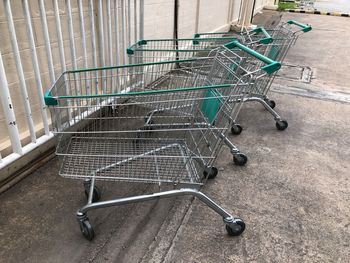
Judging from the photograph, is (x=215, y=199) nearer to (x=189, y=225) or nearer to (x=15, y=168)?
(x=189, y=225)

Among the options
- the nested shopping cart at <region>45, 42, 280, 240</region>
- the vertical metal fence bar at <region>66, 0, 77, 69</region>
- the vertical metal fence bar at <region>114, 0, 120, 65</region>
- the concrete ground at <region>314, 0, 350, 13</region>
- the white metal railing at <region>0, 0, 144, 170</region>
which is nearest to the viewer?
the nested shopping cart at <region>45, 42, 280, 240</region>

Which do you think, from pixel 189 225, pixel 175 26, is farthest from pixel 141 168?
pixel 175 26

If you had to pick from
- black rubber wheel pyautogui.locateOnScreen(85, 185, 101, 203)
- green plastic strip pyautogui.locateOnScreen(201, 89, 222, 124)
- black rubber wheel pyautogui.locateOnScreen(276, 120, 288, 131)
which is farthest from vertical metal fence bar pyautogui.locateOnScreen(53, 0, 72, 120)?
black rubber wheel pyautogui.locateOnScreen(276, 120, 288, 131)

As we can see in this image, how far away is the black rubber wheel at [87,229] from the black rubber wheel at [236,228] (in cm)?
97

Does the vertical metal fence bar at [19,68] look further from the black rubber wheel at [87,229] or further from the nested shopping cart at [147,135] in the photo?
the black rubber wheel at [87,229]

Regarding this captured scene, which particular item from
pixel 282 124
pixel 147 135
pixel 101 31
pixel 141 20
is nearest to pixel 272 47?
pixel 282 124

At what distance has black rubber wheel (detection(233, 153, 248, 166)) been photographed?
10.4 feet

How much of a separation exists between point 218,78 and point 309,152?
162 centimetres

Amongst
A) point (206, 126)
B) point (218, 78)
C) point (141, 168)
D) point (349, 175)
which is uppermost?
point (218, 78)

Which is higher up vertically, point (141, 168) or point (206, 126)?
point (206, 126)

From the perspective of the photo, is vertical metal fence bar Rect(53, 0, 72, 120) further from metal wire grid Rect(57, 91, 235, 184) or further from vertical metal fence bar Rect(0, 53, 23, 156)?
metal wire grid Rect(57, 91, 235, 184)

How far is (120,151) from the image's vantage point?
255cm

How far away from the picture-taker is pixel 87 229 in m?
2.20

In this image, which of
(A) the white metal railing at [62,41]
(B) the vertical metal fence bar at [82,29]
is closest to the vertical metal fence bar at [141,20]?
(A) the white metal railing at [62,41]
